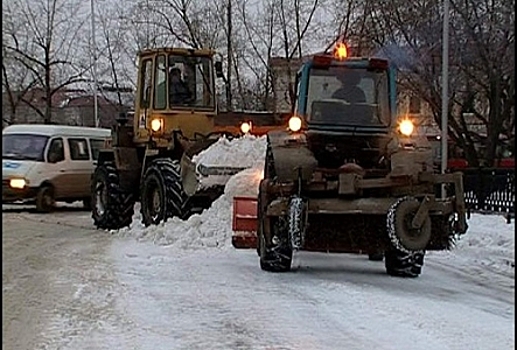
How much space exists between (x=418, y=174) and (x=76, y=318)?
2864 mm

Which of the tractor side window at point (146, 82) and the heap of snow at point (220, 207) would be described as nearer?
the heap of snow at point (220, 207)

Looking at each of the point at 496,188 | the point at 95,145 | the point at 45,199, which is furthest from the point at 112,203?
the point at 496,188

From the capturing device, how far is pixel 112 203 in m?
12.5

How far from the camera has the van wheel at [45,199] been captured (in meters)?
12.3

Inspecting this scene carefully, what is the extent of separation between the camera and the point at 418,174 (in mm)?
7258

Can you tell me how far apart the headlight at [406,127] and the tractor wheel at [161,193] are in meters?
3.74

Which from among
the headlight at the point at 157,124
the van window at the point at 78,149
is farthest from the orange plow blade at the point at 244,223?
the van window at the point at 78,149

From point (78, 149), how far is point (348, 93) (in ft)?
25.6

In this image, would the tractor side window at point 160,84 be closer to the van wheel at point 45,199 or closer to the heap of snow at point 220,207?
the heap of snow at point 220,207

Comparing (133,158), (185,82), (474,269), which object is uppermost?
(185,82)

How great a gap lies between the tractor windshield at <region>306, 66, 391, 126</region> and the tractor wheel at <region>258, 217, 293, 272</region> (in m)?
0.97

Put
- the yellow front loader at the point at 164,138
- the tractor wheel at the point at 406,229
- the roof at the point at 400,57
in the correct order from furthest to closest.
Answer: the yellow front loader at the point at 164,138 < the tractor wheel at the point at 406,229 < the roof at the point at 400,57

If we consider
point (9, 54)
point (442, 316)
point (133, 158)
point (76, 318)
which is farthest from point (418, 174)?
point (133, 158)

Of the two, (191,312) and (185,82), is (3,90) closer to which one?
(191,312)
